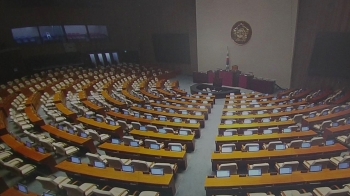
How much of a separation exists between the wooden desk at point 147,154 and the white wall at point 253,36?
14.5 metres

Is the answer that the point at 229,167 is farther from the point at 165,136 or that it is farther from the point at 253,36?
the point at 253,36

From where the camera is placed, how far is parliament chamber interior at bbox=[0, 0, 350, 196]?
6883mm

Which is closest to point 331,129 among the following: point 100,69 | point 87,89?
point 87,89

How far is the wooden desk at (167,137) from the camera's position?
9.06 metres

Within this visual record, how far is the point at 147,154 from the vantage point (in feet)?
26.1

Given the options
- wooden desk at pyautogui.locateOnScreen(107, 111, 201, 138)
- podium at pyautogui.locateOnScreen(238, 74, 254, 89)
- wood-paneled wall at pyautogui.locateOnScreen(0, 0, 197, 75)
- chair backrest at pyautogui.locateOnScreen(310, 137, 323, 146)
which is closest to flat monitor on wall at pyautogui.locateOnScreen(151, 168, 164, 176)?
wooden desk at pyautogui.locateOnScreen(107, 111, 201, 138)

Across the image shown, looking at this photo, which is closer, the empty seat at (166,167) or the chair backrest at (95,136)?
the empty seat at (166,167)

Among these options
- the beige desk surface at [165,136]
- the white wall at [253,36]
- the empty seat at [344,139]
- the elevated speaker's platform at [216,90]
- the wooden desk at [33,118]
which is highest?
the white wall at [253,36]

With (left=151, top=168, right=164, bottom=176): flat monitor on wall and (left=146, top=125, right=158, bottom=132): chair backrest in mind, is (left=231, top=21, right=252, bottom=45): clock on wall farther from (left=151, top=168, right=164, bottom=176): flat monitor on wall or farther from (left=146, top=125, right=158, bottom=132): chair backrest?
(left=151, top=168, right=164, bottom=176): flat monitor on wall

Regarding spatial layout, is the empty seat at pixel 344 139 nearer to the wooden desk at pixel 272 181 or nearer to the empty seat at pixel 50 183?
the wooden desk at pixel 272 181

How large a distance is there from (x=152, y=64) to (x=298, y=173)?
73.8 feet

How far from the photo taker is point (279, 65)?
63.0ft

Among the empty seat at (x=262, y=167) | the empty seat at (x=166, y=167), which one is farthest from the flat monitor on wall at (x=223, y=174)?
the empty seat at (x=166, y=167)

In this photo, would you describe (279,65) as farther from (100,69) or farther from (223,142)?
(100,69)
